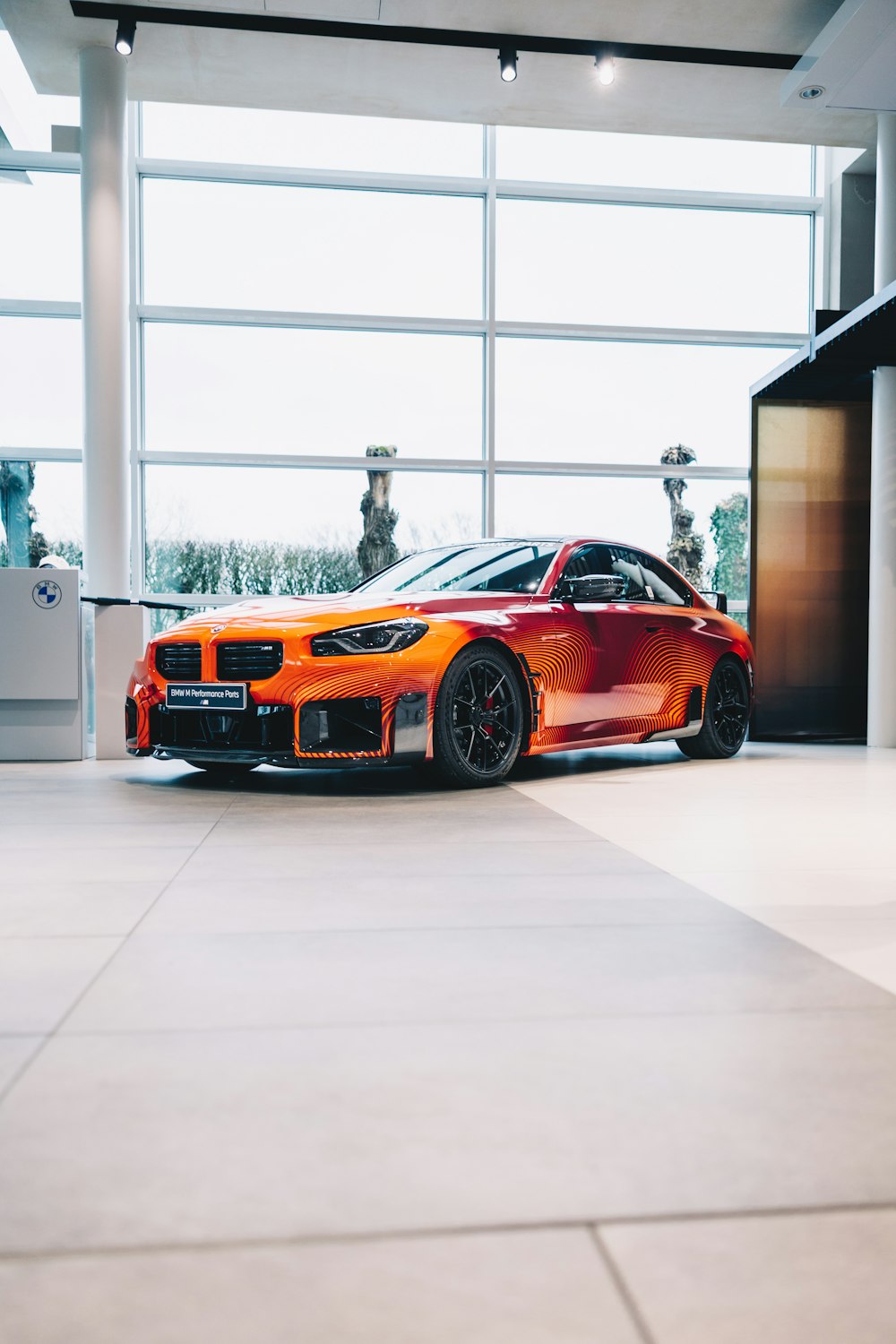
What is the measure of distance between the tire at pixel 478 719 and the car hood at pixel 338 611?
0.25 metres

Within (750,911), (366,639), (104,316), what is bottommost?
(750,911)

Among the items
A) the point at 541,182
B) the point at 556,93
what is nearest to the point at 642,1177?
the point at 556,93

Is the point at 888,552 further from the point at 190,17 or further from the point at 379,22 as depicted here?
the point at 190,17

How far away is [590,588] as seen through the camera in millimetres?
6449

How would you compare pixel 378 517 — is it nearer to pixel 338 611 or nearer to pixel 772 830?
pixel 338 611

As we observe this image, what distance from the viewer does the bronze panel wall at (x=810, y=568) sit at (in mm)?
10133

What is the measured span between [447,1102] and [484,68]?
947cm

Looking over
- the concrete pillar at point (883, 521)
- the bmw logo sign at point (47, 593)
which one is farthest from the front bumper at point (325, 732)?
the concrete pillar at point (883, 521)

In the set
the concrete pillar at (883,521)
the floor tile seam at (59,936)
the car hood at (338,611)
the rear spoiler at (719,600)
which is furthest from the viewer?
the concrete pillar at (883,521)

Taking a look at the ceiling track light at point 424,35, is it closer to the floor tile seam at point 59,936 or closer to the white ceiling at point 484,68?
the white ceiling at point 484,68

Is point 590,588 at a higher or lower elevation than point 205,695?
higher

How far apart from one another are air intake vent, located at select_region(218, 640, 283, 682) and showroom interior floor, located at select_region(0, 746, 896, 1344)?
189 cm

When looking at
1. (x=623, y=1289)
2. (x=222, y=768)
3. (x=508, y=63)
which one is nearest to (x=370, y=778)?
(x=222, y=768)

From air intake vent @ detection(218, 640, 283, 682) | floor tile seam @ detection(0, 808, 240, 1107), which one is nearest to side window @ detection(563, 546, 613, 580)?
air intake vent @ detection(218, 640, 283, 682)
